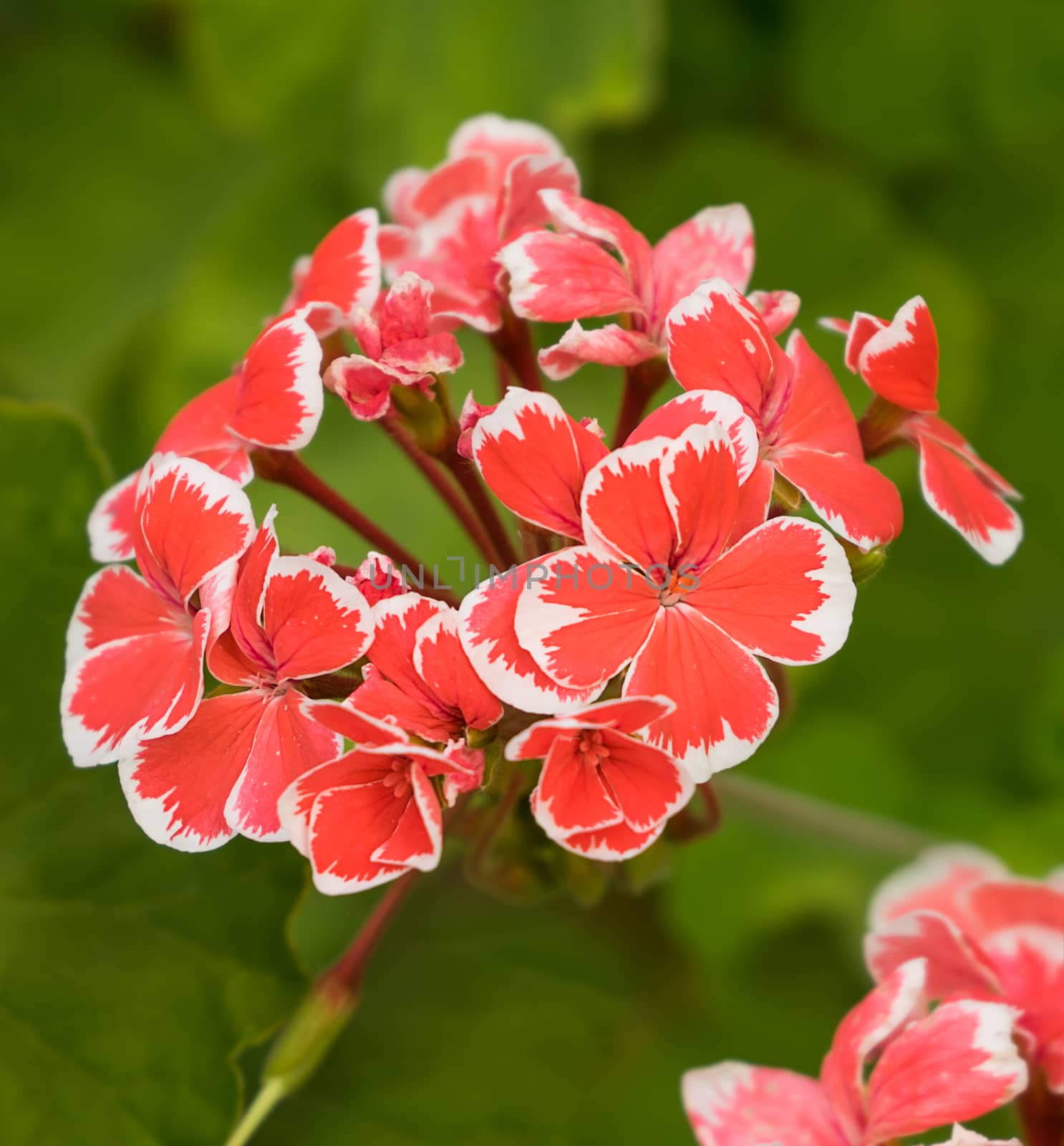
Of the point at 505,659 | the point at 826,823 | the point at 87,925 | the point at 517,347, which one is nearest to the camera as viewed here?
the point at 505,659

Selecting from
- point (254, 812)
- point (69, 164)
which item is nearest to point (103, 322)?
point (69, 164)

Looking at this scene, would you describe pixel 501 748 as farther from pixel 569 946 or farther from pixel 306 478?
pixel 569 946

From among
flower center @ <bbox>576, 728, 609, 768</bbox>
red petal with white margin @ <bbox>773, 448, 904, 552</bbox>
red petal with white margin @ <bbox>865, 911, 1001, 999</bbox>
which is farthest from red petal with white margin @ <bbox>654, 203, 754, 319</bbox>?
red petal with white margin @ <bbox>865, 911, 1001, 999</bbox>

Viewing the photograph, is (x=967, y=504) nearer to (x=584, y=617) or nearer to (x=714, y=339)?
(x=714, y=339)

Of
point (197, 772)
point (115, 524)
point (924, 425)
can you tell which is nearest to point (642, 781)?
point (197, 772)

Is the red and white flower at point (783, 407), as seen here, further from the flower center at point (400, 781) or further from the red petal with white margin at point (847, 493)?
the flower center at point (400, 781)

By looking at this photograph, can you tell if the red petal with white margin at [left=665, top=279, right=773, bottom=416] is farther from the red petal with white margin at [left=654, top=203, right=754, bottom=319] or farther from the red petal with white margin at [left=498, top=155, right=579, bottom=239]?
the red petal with white margin at [left=498, top=155, right=579, bottom=239]
